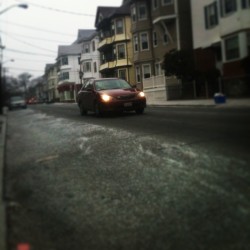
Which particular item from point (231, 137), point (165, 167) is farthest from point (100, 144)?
point (165, 167)

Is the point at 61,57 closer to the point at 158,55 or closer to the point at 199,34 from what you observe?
the point at 158,55

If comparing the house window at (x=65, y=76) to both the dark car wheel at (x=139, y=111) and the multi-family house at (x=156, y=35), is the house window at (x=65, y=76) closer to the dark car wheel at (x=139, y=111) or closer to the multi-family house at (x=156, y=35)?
the multi-family house at (x=156, y=35)

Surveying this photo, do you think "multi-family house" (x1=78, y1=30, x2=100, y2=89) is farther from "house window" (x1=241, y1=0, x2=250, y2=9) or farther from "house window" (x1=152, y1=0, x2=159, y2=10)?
"house window" (x1=241, y1=0, x2=250, y2=9)

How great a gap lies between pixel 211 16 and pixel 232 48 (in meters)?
5.09

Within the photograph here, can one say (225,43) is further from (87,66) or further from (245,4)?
(87,66)

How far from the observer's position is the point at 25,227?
4.59 meters

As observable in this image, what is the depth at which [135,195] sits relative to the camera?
5.37 m

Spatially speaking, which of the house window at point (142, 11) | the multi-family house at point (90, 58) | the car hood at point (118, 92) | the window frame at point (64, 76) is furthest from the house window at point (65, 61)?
the car hood at point (118, 92)

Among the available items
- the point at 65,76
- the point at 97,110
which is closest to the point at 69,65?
the point at 65,76

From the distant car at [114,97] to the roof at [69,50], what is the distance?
280 feet

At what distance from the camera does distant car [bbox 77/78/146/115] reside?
17.8 metres

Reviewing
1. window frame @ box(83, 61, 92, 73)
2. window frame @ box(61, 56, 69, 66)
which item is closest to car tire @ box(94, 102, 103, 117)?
window frame @ box(83, 61, 92, 73)

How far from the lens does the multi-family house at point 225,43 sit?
2830 cm

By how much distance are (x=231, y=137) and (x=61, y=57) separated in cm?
9838
